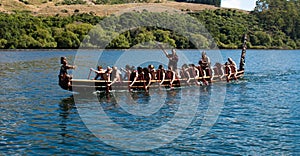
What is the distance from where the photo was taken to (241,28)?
180125mm

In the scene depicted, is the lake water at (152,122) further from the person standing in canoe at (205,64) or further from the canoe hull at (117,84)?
the person standing in canoe at (205,64)

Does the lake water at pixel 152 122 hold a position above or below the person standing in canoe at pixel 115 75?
below

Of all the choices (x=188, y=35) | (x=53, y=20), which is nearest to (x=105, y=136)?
(x=188, y=35)

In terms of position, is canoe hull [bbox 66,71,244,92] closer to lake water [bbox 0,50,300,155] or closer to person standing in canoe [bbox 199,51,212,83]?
lake water [bbox 0,50,300,155]

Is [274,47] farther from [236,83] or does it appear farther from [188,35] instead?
[236,83]

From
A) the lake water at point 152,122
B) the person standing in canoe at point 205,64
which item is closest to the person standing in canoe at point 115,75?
the lake water at point 152,122

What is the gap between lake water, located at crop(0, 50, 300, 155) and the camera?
19328mm

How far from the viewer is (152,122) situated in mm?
24656

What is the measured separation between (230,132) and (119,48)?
115 meters

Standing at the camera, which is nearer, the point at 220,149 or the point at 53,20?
the point at 220,149

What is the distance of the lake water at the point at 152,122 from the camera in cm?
1933

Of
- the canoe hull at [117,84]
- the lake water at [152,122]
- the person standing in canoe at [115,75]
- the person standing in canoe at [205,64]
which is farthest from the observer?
the person standing in canoe at [205,64]

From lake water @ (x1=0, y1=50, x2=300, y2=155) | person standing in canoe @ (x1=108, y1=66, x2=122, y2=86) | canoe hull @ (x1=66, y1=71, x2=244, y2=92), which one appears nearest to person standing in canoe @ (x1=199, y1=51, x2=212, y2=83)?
canoe hull @ (x1=66, y1=71, x2=244, y2=92)

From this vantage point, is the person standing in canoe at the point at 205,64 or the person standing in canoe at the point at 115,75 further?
the person standing in canoe at the point at 205,64
